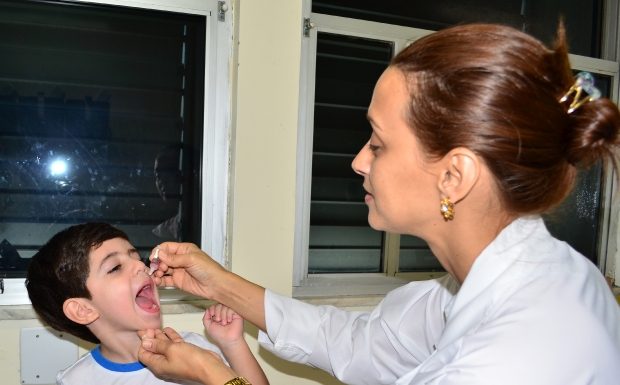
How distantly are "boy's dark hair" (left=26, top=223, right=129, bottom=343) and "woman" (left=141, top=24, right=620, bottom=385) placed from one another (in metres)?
0.39

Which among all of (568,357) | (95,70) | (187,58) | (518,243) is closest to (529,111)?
(518,243)

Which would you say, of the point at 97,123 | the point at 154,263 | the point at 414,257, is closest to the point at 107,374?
the point at 154,263

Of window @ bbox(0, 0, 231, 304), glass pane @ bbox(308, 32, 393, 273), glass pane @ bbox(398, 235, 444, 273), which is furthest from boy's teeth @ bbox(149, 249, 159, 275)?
glass pane @ bbox(398, 235, 444, 273)

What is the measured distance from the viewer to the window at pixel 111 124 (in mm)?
1579

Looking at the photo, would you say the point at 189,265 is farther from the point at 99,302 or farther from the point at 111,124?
the point at 111,124

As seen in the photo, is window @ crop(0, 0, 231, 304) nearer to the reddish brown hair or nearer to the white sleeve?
the white sleeve

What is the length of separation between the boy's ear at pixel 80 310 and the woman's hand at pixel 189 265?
0.16 meters

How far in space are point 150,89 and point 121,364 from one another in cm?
89

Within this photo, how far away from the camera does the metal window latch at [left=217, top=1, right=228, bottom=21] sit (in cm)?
167

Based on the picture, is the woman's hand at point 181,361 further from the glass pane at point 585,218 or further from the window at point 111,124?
the glass pane at point 585,218

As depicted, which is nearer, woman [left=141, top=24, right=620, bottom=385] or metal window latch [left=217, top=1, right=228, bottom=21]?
woman [left=141, top=24, right=620, bottom=385]

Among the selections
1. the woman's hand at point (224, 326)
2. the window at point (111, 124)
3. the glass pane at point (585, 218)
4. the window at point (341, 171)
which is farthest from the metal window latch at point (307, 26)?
the glass pane at point (585, 218)

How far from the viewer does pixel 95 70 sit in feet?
5.43

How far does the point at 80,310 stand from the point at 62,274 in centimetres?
10
